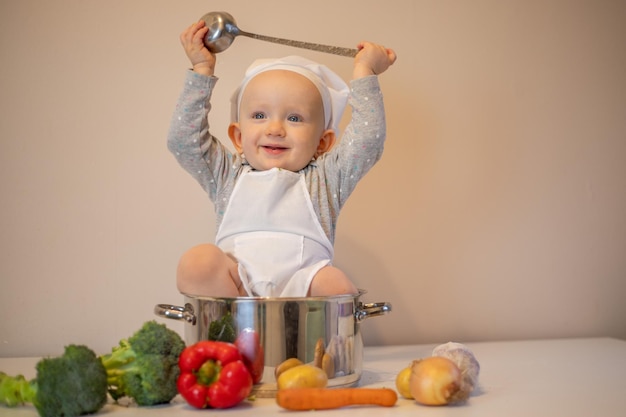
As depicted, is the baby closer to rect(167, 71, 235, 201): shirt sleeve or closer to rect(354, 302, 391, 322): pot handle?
rect(167, 71, 235, 201): shirt sleeve

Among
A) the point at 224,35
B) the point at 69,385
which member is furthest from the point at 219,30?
the point at 69,385

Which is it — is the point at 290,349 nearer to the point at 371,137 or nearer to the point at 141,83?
the point at 371,137

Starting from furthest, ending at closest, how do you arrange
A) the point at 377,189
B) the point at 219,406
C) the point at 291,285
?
the point at 377,189, the point at 291,285, the point at 219,406

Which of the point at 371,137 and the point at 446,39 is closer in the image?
the point at 371,137

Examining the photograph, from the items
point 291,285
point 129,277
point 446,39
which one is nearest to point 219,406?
point 291,285

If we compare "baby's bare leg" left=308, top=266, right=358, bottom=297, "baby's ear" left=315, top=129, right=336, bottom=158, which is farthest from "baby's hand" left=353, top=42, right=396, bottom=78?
"baby's bare leg" left=308, top=266, right=358, bottom=297

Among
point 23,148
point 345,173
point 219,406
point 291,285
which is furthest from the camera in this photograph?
point 23,148

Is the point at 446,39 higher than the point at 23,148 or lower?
higher

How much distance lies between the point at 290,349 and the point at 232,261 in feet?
0.83

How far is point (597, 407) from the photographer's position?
978 mm

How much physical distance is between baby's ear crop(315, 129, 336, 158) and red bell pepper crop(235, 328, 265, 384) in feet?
1.58

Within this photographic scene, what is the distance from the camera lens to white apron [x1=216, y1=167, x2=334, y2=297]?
122cm

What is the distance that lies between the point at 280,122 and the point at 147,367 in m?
0.54

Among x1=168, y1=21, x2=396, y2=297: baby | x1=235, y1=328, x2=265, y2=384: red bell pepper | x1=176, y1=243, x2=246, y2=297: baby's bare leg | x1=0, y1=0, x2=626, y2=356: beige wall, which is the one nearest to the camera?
x1=235, y1=328, x2=265, y2=384: red bell pepper
